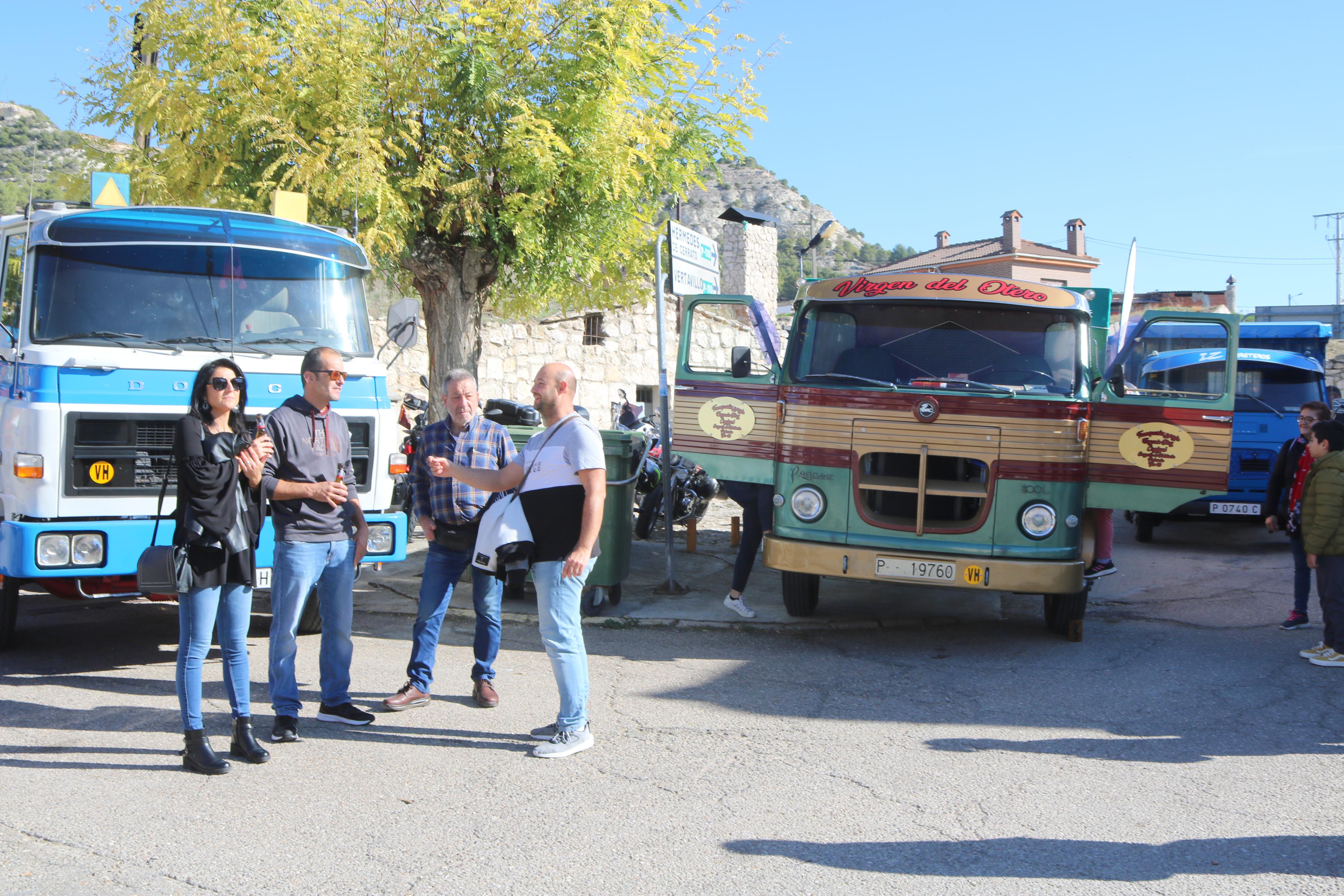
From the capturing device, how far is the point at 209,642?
471 cm

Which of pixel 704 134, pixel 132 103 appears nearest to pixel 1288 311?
pixel 704 134

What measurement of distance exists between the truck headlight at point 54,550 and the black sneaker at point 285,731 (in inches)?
65.2

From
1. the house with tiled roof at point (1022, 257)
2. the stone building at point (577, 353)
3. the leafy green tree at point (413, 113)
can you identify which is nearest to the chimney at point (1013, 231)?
the house with tiled roof at point (1022, 257)

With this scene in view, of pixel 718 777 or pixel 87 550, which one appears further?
pixel 87 550

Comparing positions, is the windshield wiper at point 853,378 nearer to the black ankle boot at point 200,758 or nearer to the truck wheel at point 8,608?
the black ankle boot at point 200,758

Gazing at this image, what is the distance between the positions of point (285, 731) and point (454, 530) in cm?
130

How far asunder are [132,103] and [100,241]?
462 cm

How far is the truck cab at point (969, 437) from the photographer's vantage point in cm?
711

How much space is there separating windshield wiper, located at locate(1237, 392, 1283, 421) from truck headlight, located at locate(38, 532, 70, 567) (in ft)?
42.6

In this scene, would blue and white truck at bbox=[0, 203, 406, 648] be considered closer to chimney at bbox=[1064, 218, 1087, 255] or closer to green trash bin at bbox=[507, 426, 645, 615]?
green trash bin at bbox=[507, 426, 645, 615]

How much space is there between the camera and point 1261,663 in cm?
699

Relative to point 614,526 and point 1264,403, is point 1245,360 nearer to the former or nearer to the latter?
point 1264,403

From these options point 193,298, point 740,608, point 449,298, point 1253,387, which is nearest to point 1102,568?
point 740,608

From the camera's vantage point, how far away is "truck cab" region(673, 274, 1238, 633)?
7109mm
